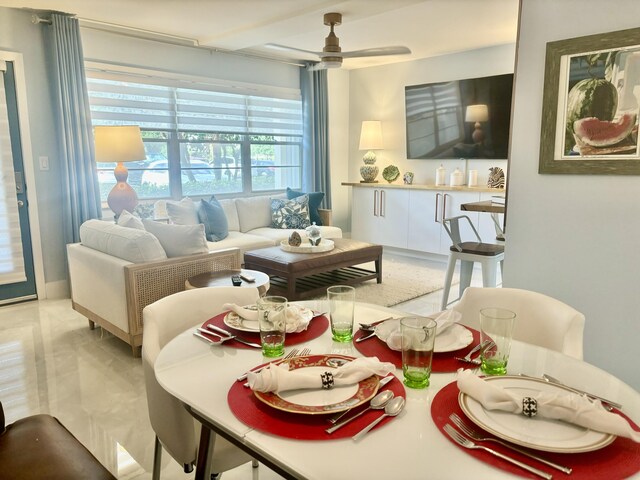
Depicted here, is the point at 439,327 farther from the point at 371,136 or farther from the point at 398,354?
the point at 371,136

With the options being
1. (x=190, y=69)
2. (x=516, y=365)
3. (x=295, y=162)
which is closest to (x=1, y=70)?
(x=190, y=69)

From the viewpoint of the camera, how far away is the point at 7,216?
4043 millimetres

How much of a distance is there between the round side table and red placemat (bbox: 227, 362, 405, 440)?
192 cm

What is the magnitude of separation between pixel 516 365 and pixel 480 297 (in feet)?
1.74

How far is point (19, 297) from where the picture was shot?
165 inches

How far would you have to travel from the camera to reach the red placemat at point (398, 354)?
1.16 meters

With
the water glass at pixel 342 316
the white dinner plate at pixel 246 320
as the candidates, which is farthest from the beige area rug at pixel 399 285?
the water glass at pixel 342 316

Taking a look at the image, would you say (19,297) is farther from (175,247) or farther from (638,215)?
(638,215)

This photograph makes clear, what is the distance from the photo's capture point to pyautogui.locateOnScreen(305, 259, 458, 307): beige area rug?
4145 mm

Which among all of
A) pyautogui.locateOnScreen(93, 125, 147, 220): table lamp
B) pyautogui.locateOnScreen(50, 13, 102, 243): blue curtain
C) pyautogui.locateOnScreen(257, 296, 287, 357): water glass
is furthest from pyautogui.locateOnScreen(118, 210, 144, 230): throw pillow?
pyautogui.locateOnScreen(257, 296, 287, 357): water glass

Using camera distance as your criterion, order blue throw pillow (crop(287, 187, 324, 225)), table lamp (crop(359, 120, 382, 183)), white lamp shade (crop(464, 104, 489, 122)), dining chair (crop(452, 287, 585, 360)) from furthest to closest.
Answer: table lamp (crop(359, 120, 382, 183)) < blue throw pillow (crop(287, 187, 324, 225)) < white lamp shade (crop(464, 104, 489, 122)) < dining chair (crop(452, 287, 585, 360))

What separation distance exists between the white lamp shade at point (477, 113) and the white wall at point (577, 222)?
10.4ft

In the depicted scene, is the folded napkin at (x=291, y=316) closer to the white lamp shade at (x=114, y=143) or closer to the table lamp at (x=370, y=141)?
the white lamp shade at (x=114, y=143)

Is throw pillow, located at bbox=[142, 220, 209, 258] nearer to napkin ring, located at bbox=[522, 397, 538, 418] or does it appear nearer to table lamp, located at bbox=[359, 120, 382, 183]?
napkin ring, located at bbox=[522, 397, 538, 418]
